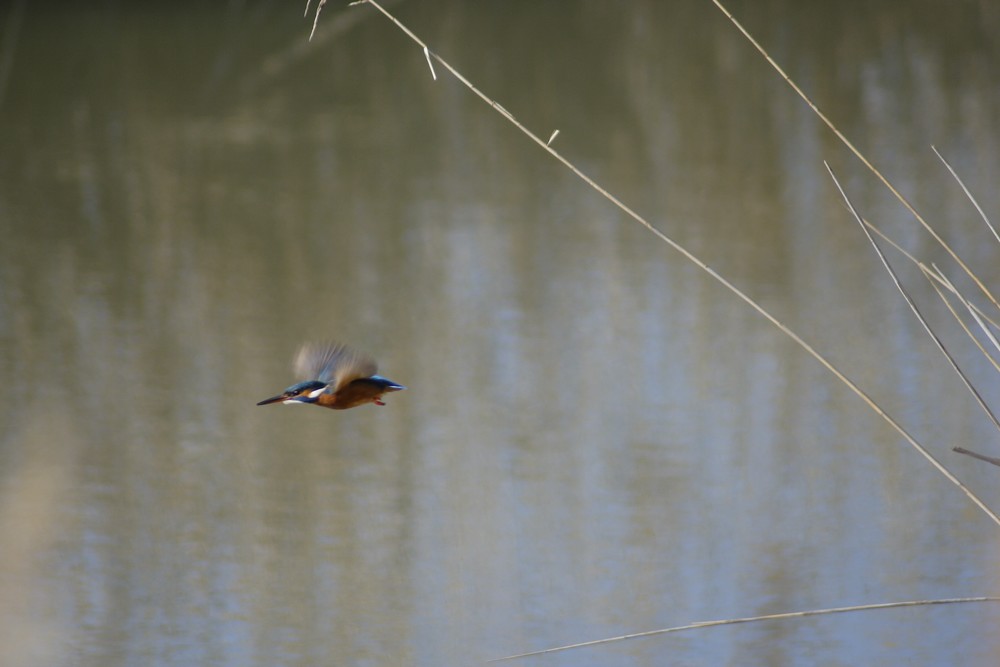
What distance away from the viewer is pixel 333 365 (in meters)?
1.14

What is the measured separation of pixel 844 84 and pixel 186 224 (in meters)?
2.36

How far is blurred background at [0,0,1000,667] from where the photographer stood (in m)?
2.26

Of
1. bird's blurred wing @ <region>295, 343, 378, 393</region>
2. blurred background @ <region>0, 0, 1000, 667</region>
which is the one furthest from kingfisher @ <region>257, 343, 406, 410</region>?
blurred background @ <region>0, 0, 1000, 667</region>

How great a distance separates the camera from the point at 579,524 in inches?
95.8

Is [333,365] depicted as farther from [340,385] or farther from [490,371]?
[490,371]

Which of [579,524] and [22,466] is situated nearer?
[579,524]

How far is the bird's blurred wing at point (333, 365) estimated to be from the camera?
3.67ft

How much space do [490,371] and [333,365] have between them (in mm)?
1842

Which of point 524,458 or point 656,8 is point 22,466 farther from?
point 656,8

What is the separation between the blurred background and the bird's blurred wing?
41.5 inches

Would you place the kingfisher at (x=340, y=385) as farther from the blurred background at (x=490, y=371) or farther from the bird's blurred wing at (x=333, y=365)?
the blurred background at (x=490, y=371)

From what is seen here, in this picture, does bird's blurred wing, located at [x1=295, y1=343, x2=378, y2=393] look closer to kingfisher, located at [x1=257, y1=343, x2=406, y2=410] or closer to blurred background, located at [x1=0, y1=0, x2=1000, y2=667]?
kingfisher, located at [x1=257, y1=343, x2=406, y2=410]

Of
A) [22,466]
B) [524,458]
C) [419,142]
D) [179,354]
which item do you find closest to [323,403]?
[524,458]

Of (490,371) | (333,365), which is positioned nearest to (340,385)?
(333,365)
